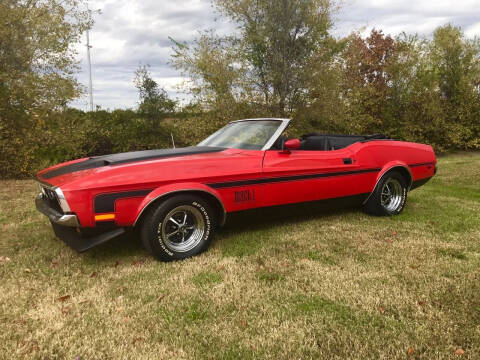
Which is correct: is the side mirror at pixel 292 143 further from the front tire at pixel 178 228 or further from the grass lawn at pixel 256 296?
the front tire at pixel 178 228

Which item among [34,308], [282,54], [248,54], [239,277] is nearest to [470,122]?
[282,54]

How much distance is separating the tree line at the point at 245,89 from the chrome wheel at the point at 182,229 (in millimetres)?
6898

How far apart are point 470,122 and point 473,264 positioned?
16917 mm

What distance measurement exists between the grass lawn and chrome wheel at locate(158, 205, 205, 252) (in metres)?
0.19

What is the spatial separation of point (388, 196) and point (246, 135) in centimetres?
232

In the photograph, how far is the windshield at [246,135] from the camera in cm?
416

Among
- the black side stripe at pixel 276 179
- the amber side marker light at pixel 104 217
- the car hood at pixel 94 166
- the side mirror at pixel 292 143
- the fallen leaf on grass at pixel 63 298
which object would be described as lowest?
the fallen leaf on grass at pixel 63 298

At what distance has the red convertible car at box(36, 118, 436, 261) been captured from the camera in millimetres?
3129

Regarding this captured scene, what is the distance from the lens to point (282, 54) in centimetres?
1272

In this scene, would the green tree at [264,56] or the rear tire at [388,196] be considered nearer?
the rear tire at [388,196]

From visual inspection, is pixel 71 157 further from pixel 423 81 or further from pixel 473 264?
pixel 423 81

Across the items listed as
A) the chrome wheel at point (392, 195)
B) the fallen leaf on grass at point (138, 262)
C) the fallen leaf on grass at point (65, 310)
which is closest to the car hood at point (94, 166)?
the fallen leaf on grass at point (138, 262)

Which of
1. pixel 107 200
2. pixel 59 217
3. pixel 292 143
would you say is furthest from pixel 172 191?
pixel 292 143

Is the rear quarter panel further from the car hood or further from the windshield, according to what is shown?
the car hood
